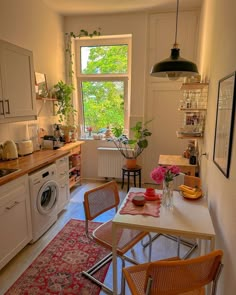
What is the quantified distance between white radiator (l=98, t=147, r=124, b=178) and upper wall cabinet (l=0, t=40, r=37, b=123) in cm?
164

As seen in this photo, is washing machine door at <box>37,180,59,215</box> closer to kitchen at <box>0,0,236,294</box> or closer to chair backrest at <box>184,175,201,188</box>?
kitchen at <box>0,0,236,294</box>

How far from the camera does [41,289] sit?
6.30 feet

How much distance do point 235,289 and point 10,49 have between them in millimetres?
2842

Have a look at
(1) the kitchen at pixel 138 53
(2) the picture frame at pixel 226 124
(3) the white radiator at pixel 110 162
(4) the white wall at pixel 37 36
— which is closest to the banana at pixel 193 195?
(1) the kitchen at pixel 138 53

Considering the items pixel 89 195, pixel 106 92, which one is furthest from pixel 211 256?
pixel 106 92

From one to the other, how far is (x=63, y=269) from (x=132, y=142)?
88.1 inches

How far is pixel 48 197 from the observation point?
285cm

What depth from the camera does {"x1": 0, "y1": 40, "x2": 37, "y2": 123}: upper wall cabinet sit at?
2.39 meters

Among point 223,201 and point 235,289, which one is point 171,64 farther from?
point 235,289

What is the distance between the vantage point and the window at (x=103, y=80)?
4207 mm

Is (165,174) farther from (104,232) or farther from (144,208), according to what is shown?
(104,232)

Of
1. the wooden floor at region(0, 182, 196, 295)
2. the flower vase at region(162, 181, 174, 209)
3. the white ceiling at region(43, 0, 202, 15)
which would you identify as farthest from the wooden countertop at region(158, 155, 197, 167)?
the white ceiling at region(43, 0, 202, 15)

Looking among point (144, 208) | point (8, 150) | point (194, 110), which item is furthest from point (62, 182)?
point (194, 110)

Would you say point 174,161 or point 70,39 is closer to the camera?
point 174,161
